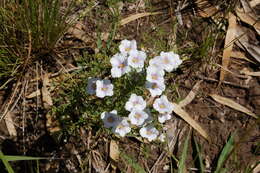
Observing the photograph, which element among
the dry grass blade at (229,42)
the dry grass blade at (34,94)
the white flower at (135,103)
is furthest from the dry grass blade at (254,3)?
the dry grass blade at (34,94)

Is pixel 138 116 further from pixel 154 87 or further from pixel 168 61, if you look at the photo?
pixel 168 61

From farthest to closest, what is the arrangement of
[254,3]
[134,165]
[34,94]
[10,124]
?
[254,3] < [34,94] < [10,124] < [134,165]

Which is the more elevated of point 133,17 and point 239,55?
point 133,17

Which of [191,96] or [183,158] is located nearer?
[183,158]

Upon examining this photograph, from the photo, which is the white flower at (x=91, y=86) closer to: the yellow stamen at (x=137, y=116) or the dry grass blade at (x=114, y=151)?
the yellow stamen at (x=137, y=116)

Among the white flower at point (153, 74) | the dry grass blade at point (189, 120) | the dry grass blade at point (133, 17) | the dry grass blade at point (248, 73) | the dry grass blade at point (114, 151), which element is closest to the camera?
the white flower at point (153, 74)

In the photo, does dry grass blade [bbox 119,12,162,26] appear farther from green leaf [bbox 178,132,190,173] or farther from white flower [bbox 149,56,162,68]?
green leaf [bbox 178,132,190,173]

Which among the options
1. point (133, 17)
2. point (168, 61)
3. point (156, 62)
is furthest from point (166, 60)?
point (133, 17)
